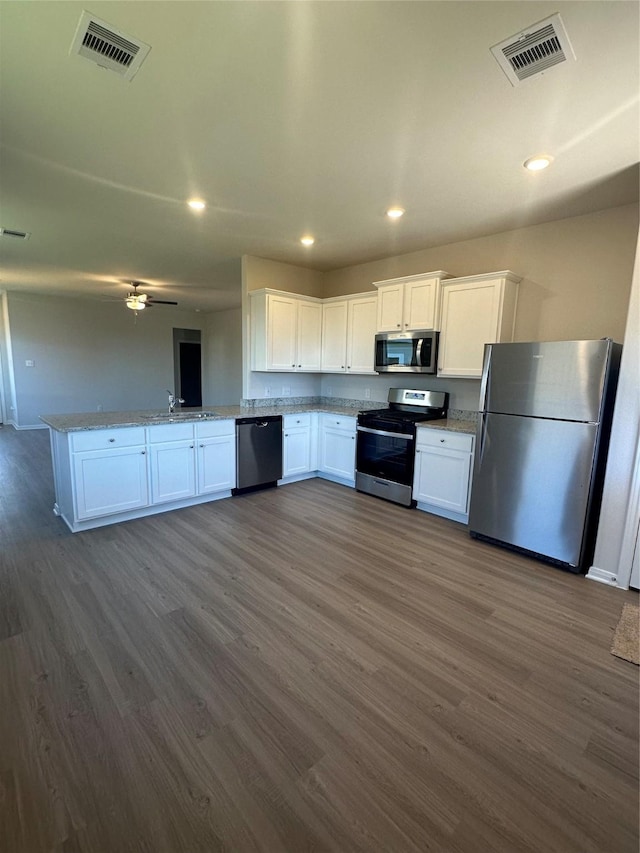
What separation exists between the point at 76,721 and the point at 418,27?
3165mm

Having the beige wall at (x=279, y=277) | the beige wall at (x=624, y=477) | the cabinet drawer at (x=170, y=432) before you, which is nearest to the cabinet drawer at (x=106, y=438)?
the cabinet drawer at (x=170, y=432)

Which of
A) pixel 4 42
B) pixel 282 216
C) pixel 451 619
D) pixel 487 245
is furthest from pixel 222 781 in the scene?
pixel 487 245

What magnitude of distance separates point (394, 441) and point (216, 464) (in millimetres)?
1926

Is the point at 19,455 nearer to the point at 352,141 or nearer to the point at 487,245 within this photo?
the point at 352,141

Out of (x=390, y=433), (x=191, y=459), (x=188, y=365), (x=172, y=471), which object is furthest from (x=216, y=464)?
(x=188, y=365)

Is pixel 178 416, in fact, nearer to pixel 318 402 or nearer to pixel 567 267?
pixel 318 402

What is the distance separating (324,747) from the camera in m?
1.54

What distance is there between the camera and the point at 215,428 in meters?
4.12

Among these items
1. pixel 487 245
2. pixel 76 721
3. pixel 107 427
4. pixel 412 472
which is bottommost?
pixel 76 721

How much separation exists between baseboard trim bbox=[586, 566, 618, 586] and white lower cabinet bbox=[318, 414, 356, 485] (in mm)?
2457

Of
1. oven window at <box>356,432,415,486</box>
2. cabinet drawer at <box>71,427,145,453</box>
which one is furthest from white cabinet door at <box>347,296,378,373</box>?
cabinet drawer at <box>71,427,145,453</box>

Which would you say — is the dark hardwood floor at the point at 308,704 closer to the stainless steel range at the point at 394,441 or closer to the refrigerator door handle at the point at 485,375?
the stainless steel range at the point at 394,441

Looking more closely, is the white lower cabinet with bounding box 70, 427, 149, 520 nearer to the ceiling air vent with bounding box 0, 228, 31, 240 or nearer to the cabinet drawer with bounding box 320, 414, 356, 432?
the cabinet drawer with bounding box 320, 414, 356, 432

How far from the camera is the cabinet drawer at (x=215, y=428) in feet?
13.1
